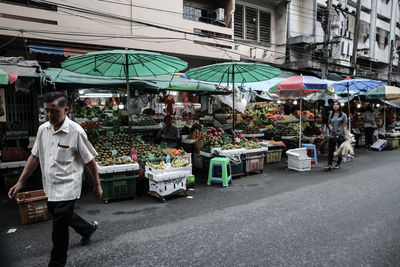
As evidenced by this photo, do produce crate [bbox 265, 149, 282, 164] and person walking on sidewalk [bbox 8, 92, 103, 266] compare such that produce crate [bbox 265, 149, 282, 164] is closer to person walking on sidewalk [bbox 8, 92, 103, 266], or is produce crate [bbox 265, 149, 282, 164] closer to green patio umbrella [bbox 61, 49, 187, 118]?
green patio umbrella [bbox 61, 49, 187, 118]

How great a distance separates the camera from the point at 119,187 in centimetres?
592

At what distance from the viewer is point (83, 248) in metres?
3.83

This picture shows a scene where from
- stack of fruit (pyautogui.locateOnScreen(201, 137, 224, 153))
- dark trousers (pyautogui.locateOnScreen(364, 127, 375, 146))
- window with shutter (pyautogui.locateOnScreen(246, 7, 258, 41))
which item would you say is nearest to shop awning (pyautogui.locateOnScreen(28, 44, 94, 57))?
stack of fruit (pyautogui.locateOnScreen(201, 137, 224, 153))

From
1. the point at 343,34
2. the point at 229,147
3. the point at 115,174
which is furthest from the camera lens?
the point at 343,34

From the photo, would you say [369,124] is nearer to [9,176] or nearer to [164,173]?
[164,173]

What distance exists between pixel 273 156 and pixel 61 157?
8555mm

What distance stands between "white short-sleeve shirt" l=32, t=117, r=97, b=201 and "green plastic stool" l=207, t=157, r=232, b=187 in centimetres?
448

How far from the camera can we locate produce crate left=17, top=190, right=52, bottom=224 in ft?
15.1

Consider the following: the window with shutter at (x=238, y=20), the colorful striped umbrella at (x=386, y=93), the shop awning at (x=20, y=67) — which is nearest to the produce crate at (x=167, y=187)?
Result: the shop awning at (x=20, y=67)

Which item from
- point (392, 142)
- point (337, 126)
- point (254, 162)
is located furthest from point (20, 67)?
point (392, 142)

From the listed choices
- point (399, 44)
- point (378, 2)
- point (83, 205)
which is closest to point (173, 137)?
point (83, 205)

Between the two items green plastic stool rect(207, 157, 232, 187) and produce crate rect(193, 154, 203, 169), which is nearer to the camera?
green plastic stool rect(207, 157, 232, 187)

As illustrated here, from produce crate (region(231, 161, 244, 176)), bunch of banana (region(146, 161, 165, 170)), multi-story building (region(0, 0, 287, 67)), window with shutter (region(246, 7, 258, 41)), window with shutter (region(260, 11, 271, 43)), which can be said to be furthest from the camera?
window with shutter (region(260, 11, 271, 43))

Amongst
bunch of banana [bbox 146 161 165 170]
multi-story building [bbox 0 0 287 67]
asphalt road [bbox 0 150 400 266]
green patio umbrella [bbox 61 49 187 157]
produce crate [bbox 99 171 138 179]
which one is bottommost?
asphalt road [bbox 0 150 400 266]
